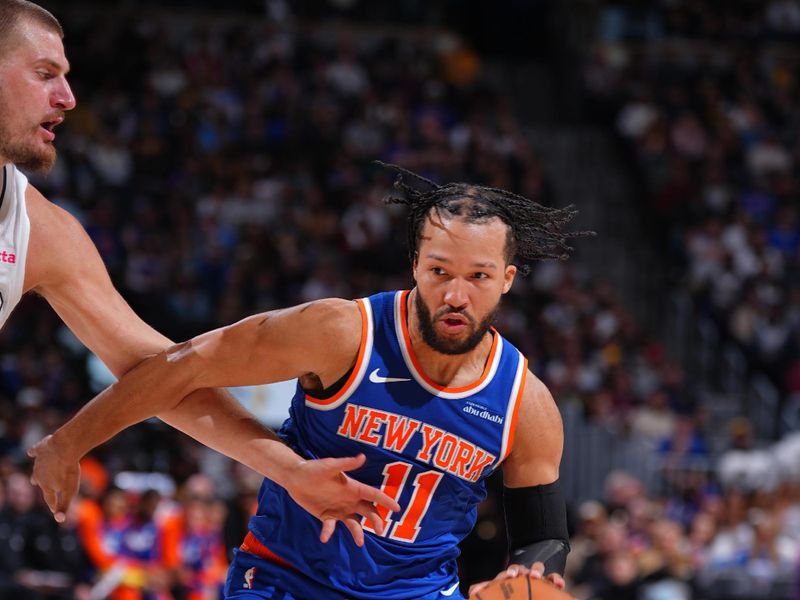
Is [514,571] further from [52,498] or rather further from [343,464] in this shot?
[52,498]

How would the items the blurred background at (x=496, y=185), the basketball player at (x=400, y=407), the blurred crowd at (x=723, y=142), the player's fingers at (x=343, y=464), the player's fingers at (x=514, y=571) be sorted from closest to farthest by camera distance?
the player's fingers at (x=343, y=464)
the player's fingers at (x=514, y=571)
the basketball player at (x=400, y=407)
the blurred background at (x=496, y=185)
the blurred crowd at (x=723, y=142)

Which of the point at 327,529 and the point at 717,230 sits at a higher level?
the point at 717,230

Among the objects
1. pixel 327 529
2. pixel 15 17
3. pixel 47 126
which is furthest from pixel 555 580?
pixel 15 17

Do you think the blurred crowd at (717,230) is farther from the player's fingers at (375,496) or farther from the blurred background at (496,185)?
the player's fingers at (375,496)

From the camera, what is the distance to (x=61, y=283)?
4.16m

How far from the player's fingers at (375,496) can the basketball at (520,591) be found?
37cm

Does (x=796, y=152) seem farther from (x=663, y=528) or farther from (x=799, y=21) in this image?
(x=663, y=528)

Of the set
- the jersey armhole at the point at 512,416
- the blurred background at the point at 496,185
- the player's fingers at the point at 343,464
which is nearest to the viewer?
the player's fingers at the point at 343,464

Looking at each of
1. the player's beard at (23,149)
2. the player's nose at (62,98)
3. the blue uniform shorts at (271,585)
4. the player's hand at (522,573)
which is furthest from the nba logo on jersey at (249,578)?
the player's nose at (62,98)

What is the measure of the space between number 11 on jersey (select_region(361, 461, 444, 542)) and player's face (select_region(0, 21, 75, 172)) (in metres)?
1.45

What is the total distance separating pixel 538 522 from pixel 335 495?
82 cm

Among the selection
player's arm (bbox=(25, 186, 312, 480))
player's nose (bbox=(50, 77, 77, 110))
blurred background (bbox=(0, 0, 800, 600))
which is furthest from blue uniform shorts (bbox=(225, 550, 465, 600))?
blurred background (bbox=(0, 0, 800, 600))

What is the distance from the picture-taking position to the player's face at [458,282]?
396 centimetres

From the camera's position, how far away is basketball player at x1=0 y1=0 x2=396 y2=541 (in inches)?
147
